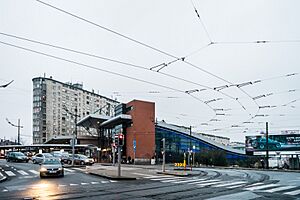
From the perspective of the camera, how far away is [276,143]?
239ft

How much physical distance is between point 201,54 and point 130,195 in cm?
1321

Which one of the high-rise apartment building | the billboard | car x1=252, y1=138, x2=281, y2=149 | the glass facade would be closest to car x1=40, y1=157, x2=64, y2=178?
the glass facade

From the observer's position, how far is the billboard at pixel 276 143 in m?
71.4

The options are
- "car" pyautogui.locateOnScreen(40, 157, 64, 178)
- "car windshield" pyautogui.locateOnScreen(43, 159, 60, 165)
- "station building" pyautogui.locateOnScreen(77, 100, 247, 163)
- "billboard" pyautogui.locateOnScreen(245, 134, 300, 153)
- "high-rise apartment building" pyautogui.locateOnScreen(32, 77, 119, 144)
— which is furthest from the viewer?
"high-rise apartment building" pyautogui.locateOnScreen(32, 77, 119, 144)

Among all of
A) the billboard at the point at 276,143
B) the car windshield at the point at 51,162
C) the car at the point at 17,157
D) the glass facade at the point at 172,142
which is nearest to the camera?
the car windshield at the point at 51,162

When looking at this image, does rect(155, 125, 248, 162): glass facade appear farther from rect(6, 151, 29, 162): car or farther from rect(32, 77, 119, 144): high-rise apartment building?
rect(32, 77, 119, 144): high-rise apartment building

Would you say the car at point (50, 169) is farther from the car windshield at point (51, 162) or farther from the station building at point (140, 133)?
the station building at point (140, 133)

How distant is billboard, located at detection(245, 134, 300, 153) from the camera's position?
71.4 meters

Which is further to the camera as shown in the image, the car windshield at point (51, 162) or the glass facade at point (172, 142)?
the glass facade at point (172, 142)

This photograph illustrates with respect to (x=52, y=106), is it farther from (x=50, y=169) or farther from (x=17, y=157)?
(x=50, y=169)

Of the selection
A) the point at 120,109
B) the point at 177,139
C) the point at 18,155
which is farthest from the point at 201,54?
the point at 177,139

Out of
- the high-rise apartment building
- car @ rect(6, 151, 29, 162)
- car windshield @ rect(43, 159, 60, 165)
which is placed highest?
the high-rise apartment building

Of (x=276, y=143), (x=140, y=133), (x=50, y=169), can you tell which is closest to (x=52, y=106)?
(x=140, y=133)

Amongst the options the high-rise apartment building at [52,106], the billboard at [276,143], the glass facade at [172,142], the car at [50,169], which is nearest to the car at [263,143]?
the billboard at [276,143]
